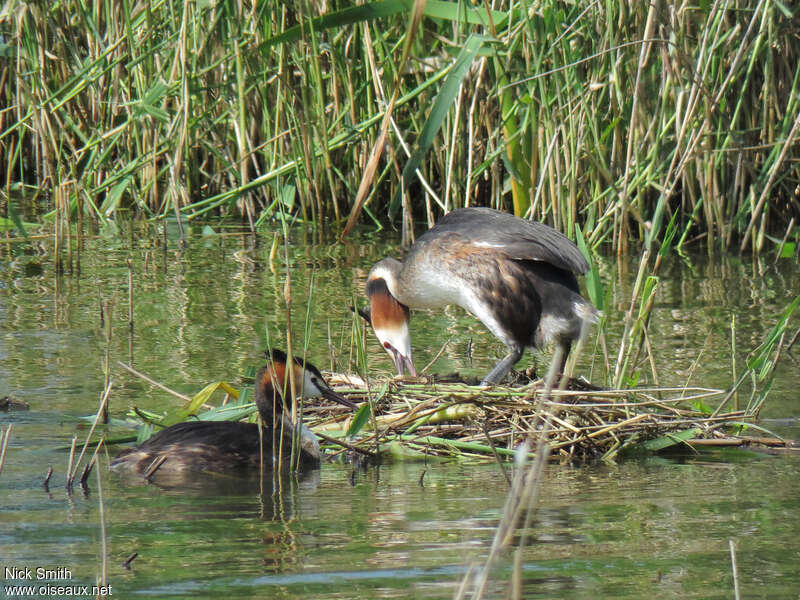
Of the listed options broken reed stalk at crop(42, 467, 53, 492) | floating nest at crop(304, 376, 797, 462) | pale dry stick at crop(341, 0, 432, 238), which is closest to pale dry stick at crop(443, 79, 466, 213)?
floating nest at crop(304, 376, 797, 462)

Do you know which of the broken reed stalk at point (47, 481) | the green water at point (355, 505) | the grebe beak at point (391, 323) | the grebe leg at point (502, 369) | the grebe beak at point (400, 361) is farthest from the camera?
the grebe beak at point (391, 323)

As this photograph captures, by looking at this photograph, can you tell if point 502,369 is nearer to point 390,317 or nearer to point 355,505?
point 390,317

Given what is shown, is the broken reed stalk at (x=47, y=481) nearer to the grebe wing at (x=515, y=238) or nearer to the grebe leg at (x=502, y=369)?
the grebe leg at (x=502, y=369)

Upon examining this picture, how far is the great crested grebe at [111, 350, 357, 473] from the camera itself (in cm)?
420

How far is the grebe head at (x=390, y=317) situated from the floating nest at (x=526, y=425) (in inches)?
45.3

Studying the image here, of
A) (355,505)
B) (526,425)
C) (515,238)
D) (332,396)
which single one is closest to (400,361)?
(515,238)

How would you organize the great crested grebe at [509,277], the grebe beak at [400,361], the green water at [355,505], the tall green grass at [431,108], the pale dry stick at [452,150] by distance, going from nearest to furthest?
the green water at [355,505] < the great crested grebe at [509,277] < the grebe beak at [400,361] < the tall green grass at [431,108] < the pale dry stick at [452,150]

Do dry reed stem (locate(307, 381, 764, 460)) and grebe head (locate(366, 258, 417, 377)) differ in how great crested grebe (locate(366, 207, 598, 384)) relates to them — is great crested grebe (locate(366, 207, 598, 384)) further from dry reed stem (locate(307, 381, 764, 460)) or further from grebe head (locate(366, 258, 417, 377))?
dry reed stem (locate(307, 381, 764, 460))

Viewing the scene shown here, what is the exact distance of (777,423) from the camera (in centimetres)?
489

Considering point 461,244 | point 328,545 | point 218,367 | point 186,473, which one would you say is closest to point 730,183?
point 461,244

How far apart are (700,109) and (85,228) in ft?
15.5

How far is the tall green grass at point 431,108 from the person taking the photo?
22.6 ft

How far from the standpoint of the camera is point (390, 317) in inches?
236

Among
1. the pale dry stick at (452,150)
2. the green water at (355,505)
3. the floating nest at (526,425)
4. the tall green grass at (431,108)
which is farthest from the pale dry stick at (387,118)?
the pale dry stick at (452,150)
